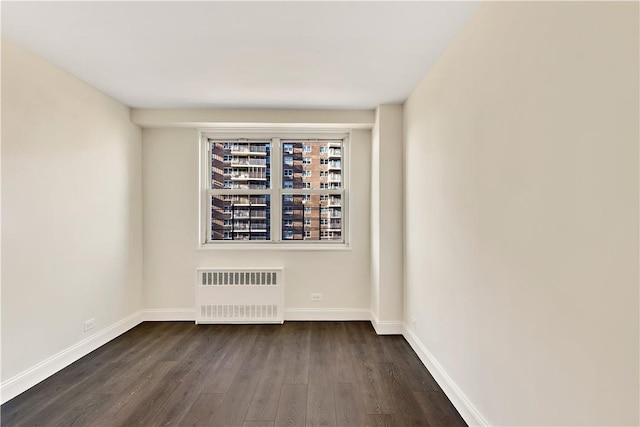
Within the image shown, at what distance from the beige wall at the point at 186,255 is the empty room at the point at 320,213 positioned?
0.09ft

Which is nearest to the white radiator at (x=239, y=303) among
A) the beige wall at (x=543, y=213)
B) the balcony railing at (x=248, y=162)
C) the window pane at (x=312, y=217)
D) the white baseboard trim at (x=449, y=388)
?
the window pane at (x=312, y=217)

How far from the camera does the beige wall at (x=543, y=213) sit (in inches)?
40.6

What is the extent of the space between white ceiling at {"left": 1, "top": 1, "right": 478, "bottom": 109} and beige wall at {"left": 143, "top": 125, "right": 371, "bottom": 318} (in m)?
0.91

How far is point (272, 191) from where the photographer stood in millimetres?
4168

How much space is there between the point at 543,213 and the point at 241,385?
2291mm

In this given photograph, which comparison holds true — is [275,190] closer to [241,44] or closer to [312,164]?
[312,164]

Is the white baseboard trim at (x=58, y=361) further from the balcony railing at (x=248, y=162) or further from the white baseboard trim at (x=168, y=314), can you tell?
the balcony railing at (x=248, y=162)

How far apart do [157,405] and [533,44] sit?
2.98 m

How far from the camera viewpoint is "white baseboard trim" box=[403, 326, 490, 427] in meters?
1.93

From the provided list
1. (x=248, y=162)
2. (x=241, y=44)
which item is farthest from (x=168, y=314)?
(x=241, y=44)

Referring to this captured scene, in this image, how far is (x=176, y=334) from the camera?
11.7ft

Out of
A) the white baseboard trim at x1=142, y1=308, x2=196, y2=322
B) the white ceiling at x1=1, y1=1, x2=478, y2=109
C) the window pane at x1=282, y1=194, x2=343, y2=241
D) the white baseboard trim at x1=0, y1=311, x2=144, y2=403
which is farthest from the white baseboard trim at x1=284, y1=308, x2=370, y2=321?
the white ceiling at x1=1, y1=1, x2=478, y2=109

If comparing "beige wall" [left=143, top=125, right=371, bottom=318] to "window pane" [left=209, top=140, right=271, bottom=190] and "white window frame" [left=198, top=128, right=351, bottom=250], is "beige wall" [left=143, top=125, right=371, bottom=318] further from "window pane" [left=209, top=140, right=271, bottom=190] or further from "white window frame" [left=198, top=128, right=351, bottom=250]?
"window pane" [left=209, top=140, right=271, bottom=190]

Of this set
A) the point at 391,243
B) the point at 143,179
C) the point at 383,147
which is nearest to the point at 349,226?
the point at 391,243
